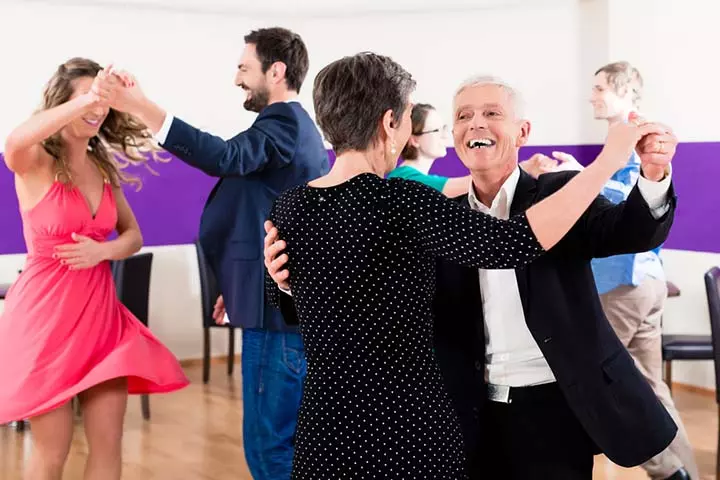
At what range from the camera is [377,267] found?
2096 mm

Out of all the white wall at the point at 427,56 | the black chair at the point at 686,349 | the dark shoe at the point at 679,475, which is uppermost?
the white wall at the point at 427,56

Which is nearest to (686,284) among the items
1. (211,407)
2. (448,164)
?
(448,164)

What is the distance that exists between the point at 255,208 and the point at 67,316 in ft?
2.42

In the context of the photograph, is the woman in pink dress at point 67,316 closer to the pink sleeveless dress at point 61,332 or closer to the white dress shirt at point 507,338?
the pink sleeveless dress at point 61,332

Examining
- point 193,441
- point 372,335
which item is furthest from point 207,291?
point 372,335

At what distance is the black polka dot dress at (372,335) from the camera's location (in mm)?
2084

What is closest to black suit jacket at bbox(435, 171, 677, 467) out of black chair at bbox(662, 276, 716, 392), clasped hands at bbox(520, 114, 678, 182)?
clasped hands at bbox(520, 114, 678, 182)

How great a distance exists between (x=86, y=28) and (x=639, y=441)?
5395 mm

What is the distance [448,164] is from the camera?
25.0 feet

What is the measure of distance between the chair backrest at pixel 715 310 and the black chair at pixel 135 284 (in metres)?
3.04

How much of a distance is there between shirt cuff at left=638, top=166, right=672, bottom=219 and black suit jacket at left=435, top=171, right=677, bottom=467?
82mm

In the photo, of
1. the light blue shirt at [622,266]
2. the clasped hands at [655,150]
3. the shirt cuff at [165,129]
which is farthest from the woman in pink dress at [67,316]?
the light blue shirt at [622,266]

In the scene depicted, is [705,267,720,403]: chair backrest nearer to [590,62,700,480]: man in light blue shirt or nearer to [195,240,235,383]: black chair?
[590,62,700,480]: man in light blue shirt

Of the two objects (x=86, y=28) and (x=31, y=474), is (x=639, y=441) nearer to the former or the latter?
(x=31, y=474)
